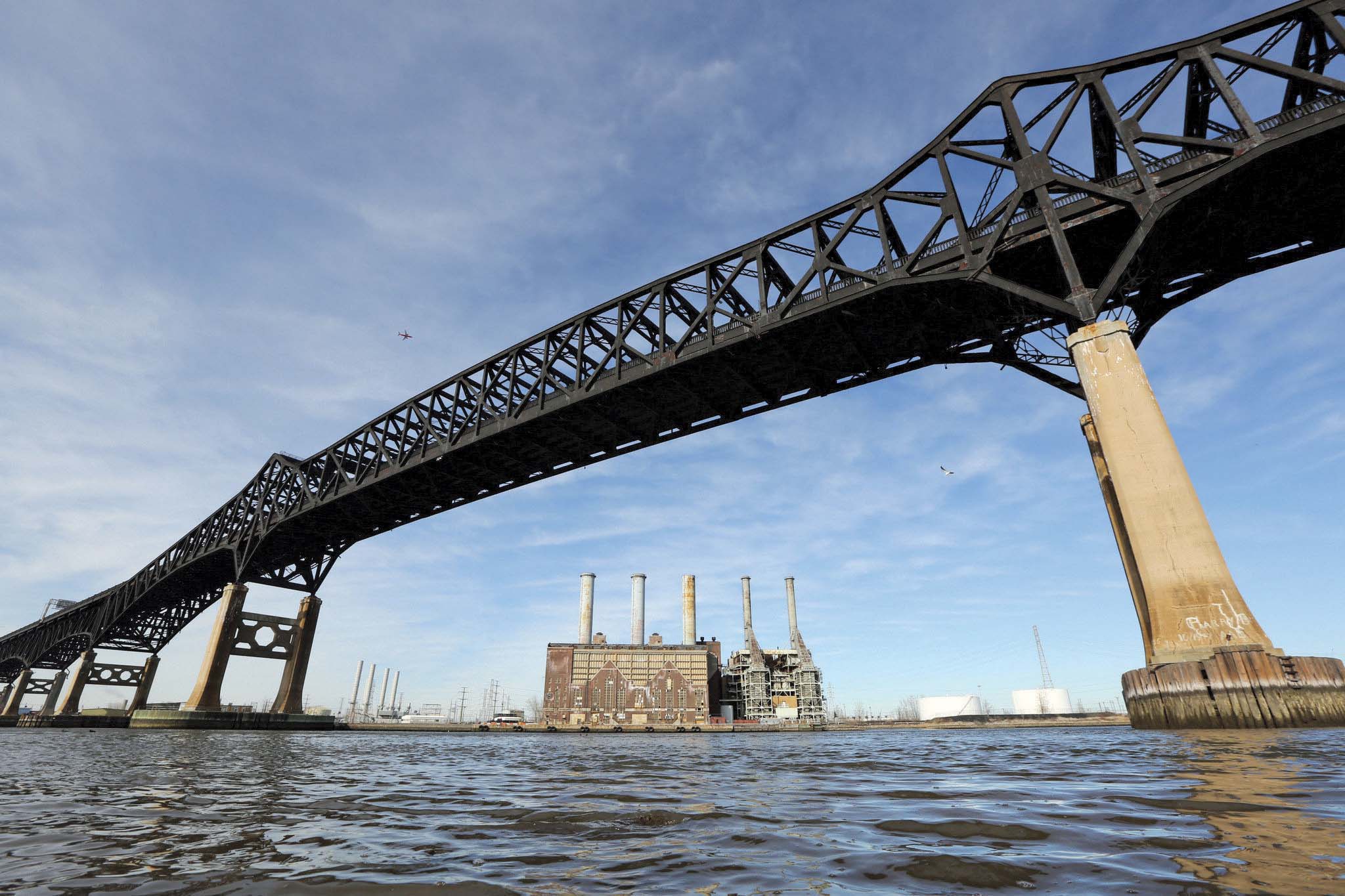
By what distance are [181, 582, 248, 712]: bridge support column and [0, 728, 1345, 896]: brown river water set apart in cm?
3320

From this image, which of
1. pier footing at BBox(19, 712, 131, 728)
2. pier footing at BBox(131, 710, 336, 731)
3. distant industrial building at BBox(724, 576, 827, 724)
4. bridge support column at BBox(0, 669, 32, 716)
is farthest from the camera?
distant industrial building at BBox(724, 576, 827, 724)

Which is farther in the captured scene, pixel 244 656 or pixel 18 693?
pixel 18 693

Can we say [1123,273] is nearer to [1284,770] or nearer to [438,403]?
[1284,770]

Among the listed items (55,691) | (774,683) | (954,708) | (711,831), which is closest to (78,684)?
(55,691)

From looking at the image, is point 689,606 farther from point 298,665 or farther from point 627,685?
point 298,665

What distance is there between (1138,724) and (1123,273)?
934cm

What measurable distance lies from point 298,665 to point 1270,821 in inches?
1713

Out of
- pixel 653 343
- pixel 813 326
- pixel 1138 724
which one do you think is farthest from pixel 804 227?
pixel 1138 724

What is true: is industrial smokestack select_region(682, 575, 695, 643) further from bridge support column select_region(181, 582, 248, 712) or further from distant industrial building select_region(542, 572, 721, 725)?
bridge support column select_region(181, 582, 248, 712)

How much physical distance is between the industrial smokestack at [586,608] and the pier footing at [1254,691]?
2610 inches

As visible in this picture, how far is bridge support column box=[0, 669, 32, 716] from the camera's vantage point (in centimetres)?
6144

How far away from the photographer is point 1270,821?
281 cm

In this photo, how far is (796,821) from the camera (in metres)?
3.55

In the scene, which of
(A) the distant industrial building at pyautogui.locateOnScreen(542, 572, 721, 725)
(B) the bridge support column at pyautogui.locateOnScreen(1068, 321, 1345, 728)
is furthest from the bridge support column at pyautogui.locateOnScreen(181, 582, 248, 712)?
(B) the bridge support column at pyautogui.locateOnScreen(1068, 321, 1345, 728)
